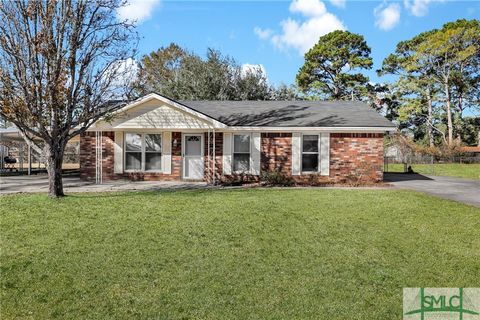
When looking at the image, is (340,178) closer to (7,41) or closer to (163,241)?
(163,241)

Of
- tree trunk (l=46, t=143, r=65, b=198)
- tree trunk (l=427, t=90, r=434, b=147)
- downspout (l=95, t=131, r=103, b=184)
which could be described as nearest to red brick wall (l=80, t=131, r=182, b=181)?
downspout (l=95, t=131, r=103, b=184)

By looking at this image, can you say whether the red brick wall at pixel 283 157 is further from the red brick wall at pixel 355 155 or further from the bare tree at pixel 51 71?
the bare tree at pixel 51 71

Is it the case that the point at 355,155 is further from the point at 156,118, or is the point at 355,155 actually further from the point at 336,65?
the point at 336,65

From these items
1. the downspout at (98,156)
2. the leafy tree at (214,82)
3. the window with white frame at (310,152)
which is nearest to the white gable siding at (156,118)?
the downspout at (98,156)

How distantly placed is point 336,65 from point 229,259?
39.0m

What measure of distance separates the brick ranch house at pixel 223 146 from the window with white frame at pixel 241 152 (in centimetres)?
4

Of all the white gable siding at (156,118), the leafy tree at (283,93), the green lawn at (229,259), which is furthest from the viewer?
the leafy tree at (283,93)

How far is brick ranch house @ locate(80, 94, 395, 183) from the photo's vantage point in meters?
15.3

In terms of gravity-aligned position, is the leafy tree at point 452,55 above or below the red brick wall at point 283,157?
above

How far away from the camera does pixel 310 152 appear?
15914 millimetres

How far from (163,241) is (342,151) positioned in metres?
11.3

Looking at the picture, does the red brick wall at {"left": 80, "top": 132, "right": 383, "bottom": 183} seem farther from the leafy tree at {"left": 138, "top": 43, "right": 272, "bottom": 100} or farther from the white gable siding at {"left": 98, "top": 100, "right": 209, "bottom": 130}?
Answer: the leafy tree at {"left": 138, "top": 43, "right": 272, "bottom": 100}

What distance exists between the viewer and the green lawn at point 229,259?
13.1ft

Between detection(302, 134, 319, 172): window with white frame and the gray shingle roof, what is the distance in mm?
601
